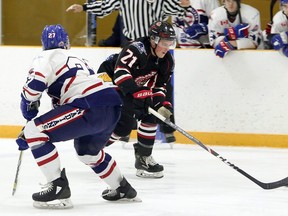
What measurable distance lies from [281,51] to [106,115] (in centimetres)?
299

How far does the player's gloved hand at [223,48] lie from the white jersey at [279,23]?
0.41 metres

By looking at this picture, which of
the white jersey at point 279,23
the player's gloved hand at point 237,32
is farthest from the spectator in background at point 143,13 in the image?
the white jersey at point 279,23

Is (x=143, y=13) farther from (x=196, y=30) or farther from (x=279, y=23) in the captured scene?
(x=279, y=23)

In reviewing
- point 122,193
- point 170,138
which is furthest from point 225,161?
point 170,138

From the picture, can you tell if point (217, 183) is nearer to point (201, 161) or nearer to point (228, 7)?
point (201, 161)

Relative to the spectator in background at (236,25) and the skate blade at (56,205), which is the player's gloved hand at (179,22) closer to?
the spectator in background at (236,25)

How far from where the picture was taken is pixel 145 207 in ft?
13.6

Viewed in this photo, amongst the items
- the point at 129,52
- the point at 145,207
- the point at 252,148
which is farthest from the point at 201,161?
the point at 145,207

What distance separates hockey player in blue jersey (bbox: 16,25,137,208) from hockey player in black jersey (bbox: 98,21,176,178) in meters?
0.82

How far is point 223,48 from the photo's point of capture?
680 cm

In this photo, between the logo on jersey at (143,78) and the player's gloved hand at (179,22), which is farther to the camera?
the player's gloved hand at (179,22)

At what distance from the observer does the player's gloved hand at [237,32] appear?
273 inches

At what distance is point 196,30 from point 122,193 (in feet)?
10.4

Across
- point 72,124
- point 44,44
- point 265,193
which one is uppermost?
point 44,44
